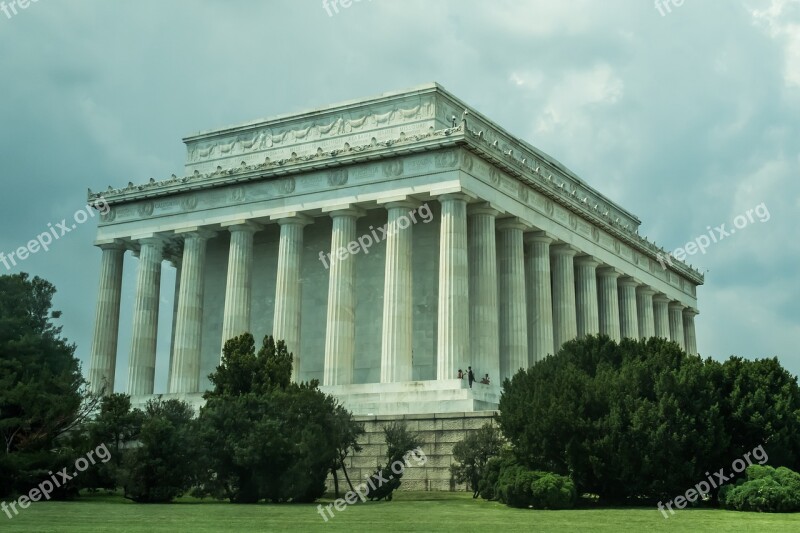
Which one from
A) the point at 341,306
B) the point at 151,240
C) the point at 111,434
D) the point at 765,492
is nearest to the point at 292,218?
the point at 341,306

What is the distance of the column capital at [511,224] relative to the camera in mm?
62438

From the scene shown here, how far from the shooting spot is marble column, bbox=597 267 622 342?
7462 cm

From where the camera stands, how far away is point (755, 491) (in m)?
31.9

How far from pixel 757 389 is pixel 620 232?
3962 centimetres

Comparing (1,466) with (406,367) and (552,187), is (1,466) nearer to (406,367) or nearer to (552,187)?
(406,367)

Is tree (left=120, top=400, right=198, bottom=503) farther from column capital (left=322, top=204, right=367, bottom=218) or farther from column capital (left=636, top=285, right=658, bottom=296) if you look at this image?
column capital (left=636, top=285, right=658, bottom=296)

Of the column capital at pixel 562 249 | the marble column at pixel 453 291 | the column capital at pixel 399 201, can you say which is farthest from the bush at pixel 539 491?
the column capital at pixel 562 249

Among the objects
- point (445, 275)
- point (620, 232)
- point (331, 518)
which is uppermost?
point (620, 232)

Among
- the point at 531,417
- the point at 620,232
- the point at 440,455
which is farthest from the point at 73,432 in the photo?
the point at 620,232

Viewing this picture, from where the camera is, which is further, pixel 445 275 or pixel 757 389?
pixel 445 275

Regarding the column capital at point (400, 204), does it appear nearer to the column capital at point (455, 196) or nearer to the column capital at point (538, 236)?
the column capital at point (455, 196)

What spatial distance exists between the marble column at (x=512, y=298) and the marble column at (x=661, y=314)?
2578 centimetres

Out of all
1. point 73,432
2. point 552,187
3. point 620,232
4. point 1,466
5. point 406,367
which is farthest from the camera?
point 620,232

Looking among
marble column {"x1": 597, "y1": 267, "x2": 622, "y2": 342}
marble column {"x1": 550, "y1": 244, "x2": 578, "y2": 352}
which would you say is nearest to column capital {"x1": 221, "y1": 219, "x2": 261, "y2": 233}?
marble column {"x1": 550, "y1": 244, "x2": 578, "y2": 352}
